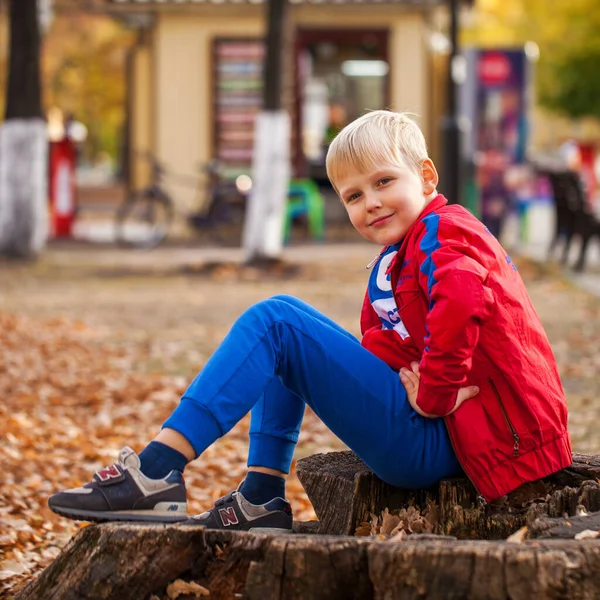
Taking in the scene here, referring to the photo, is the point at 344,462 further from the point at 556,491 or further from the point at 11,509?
the point at 11,509

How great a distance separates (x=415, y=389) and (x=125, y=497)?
823 mm

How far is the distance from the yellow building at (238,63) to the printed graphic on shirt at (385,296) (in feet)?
56.3

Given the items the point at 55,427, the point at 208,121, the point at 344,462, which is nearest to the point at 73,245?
the point at 208,121

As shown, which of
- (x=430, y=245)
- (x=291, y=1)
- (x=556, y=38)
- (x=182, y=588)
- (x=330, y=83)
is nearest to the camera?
(x=182, y=588)

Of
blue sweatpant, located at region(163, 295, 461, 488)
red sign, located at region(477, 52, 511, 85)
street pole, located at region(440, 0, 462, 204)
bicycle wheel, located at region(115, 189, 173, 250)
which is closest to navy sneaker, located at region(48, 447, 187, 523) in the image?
blue sweatpant, located at region(163, 295, 461, 488)

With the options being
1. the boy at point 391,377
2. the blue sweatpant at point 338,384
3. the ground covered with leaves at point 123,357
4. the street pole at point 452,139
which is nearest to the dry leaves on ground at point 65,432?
the ground covered with leaves at point 123,357

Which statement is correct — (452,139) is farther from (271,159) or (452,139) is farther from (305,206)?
(271,159)

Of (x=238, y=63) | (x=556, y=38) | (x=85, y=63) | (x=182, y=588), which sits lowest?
(x=182, y=588)

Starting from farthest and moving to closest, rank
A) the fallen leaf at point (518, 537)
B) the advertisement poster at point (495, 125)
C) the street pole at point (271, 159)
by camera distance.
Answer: the advertisement poster at point (495, 125), the street pole at point (271, 159), the fallen leaf at point (518, 537)

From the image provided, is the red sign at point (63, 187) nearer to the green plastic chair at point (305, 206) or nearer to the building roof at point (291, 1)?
the building roof at point (291, 1)

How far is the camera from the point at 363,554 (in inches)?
115

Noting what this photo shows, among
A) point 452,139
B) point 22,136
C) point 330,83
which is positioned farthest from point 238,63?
point 22,136

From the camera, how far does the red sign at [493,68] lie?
18.0m

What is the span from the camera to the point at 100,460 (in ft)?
20.1
